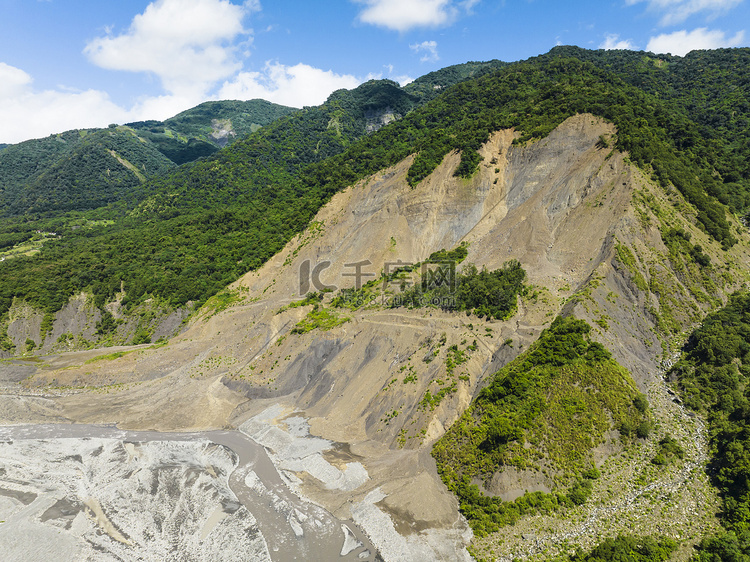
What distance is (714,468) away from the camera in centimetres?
2481

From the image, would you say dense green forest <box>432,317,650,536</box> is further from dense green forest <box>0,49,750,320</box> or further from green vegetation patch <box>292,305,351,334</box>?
dense green forest <box>0,49,750,320</box>

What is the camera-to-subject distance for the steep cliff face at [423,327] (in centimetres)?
3231

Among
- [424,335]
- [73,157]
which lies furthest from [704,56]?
[73,157]

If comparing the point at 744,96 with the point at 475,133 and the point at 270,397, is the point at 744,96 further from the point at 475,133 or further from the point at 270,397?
the point at 270,397

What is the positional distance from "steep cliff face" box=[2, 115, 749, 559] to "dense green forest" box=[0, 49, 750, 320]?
4.05m

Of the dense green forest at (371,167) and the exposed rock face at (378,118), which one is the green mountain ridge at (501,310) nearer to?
the dense green forest at (371,167)

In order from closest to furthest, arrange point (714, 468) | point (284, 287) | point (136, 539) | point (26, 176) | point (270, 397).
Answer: point (714, 468), point (136, 539), point (270, 397), point (284, 287), point (26, 176)

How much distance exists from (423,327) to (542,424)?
1836 cm

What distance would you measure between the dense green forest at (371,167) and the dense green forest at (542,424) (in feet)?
99.5

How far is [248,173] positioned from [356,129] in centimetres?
4252

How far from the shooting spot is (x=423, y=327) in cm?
4441

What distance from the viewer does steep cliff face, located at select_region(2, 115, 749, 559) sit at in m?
32.3

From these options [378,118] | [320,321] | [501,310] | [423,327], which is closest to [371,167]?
[320,321]

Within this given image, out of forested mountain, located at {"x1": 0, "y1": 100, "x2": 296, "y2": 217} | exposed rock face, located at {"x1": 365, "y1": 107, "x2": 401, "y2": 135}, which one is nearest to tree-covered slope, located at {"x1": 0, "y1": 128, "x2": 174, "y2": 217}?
forested mountain, located at {"x1": 0, "y1": 100, "x2": 296, "y2": 217}
